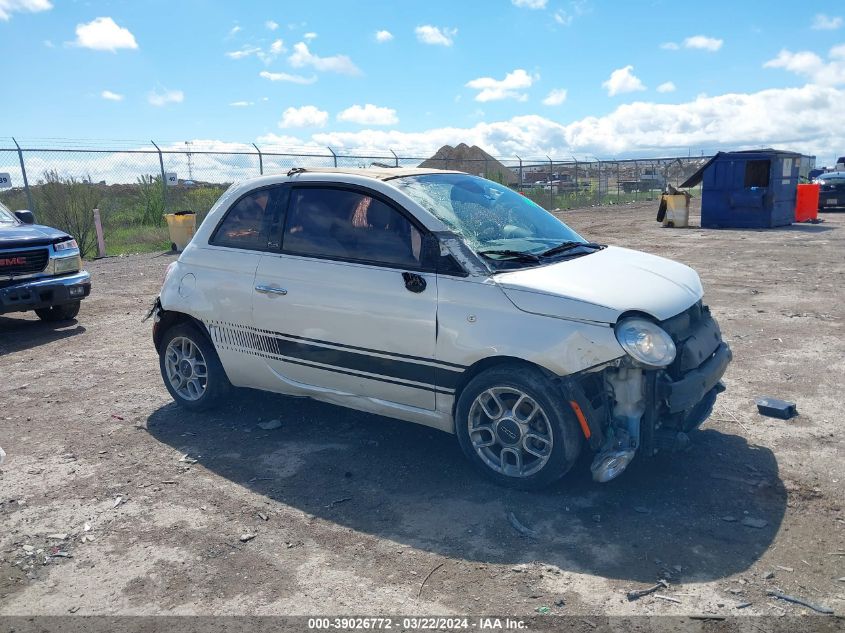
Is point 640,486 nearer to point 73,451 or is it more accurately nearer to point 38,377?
point 73,451

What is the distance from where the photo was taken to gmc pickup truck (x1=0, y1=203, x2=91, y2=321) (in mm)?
8234

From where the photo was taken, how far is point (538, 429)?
3.91 m

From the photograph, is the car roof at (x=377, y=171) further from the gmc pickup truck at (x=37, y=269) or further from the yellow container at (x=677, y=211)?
the yellow container at (x=677, y=211)

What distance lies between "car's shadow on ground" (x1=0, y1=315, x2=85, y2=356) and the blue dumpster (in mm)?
17405

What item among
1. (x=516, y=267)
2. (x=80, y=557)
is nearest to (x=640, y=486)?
(x=516, y=267)

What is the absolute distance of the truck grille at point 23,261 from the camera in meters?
8.23

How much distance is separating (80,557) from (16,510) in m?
0.82

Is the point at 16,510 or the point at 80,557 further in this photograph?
the point at 16,510

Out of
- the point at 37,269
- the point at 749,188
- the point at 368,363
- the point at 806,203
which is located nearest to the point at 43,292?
the point at 37,269

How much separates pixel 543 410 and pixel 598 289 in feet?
2.42

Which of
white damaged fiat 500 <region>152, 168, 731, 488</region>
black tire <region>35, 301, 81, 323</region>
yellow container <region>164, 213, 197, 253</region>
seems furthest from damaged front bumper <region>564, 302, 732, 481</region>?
yellow container <region>164, 213, 197, 253</region>

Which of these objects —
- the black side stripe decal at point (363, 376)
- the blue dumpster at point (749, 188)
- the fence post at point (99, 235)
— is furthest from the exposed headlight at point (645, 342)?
the blue dumpster at point (749, 188)

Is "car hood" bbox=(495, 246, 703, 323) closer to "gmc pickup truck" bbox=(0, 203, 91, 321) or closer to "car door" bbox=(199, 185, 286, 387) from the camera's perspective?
"car door" bbox=(199, 185, 286, 387)

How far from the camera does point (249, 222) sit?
16.6ft
